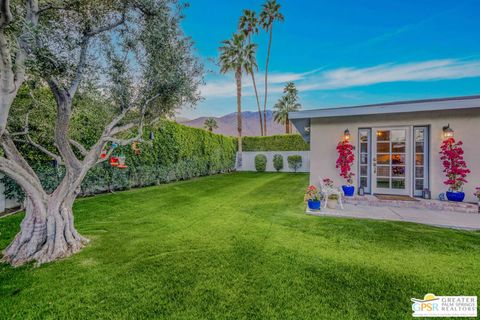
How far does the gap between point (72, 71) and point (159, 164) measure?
25.9 feet

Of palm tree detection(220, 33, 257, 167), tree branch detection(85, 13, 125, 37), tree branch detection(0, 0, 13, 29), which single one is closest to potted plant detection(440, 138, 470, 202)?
tree branch detection(85, 13, 125, 37)

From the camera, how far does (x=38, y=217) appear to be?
127 inches

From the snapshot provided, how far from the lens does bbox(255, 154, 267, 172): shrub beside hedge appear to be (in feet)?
64.2

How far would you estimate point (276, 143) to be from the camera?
19.6 meters

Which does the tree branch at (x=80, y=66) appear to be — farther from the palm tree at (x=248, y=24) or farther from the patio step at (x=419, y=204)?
the palm tree at (x=248, y=24)

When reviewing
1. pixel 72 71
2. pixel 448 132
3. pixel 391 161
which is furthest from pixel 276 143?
pixel 72 71

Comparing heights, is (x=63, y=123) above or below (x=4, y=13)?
below

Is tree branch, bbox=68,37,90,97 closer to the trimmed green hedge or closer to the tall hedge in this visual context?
the tall hedge

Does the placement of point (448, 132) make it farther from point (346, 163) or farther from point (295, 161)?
point (295, 161)

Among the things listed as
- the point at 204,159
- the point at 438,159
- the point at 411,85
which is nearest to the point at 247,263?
the point at 438,159

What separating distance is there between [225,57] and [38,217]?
63.2 feet

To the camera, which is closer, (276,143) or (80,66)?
(80,66)

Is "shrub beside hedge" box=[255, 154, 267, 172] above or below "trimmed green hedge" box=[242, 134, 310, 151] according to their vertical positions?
below

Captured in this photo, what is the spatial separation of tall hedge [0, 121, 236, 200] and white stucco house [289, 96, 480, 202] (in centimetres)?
531
